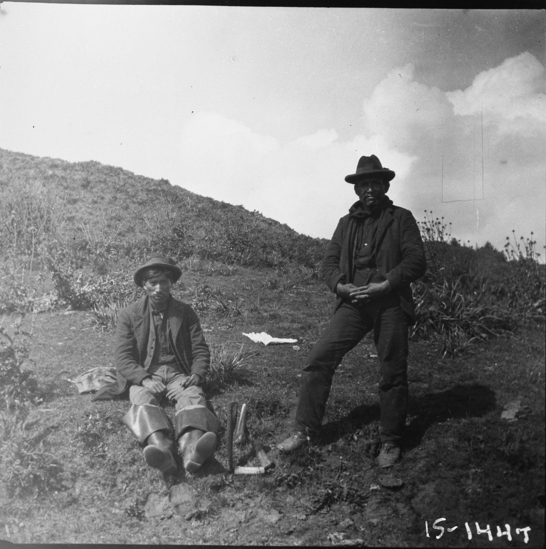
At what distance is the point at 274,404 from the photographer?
477 cm

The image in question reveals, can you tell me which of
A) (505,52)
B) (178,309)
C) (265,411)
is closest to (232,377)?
(265,411)

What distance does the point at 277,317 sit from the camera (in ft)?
20.8

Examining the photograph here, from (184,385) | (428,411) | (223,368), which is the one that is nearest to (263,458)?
(184,385)

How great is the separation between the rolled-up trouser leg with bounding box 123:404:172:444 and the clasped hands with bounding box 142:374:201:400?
229mm

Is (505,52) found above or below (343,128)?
above

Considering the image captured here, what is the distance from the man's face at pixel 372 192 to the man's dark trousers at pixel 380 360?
83 cm

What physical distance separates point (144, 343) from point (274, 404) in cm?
139

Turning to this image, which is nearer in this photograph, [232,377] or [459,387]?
[459,387]

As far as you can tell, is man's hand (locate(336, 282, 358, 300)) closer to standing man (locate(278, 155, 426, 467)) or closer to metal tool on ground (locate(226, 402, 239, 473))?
standing man (locate(278, 155, 426, 467))

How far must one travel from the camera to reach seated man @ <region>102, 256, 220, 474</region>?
437 cm

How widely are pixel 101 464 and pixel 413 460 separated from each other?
266 centimetres

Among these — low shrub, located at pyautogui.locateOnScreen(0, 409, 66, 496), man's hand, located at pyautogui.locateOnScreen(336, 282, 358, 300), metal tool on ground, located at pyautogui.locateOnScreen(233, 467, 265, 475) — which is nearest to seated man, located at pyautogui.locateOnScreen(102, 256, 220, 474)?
metal tool on ground, located at pyautogui.locateOnScreen(233, 467, 265, 475)

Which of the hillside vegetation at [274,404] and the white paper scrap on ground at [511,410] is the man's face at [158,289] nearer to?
the hillside vegetation at [274,404]

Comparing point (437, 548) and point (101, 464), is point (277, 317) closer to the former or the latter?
point (101, 464)
